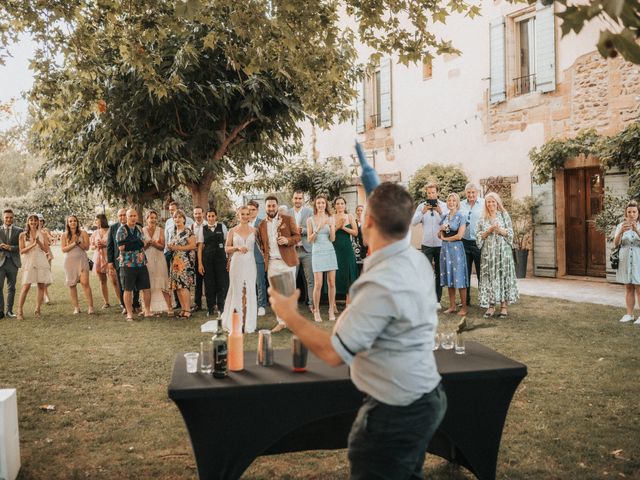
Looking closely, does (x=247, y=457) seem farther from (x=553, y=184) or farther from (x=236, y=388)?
(x=553, y=184)

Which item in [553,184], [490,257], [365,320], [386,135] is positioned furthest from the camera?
[386,135]

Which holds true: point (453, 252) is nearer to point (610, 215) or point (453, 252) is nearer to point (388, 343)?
point (610, 215)

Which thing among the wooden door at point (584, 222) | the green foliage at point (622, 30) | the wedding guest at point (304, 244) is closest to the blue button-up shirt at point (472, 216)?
the wedding guest at point (304, 244)

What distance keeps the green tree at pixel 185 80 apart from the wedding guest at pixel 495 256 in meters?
2.64

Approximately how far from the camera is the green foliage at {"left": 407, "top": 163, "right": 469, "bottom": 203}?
47.3 ft

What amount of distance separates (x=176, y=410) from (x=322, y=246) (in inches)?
165

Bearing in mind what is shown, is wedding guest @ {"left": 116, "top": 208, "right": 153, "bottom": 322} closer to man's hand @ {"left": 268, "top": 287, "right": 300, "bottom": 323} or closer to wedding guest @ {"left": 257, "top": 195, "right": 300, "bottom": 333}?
wedding guest @ {"left": 257, "top": 195, "right": 300, "bottom": 333}

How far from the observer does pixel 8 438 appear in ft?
12.2

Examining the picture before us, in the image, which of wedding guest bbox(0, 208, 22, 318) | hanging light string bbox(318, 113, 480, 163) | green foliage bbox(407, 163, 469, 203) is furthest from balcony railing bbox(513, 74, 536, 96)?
wedding guest bbox(0, 208, 22, 318)

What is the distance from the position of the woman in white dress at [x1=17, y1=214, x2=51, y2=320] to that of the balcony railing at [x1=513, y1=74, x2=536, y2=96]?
10.2 metres

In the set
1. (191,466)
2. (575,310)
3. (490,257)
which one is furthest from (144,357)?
(575,310)

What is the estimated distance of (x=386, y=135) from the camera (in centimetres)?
1750

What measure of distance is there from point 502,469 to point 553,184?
10.2 metres

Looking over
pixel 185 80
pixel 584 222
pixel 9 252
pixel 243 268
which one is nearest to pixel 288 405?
pixel 243 268
